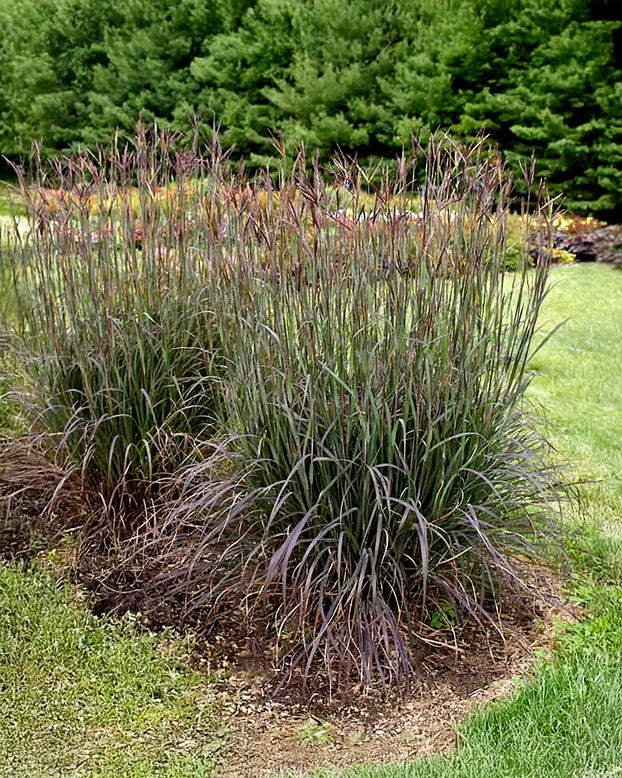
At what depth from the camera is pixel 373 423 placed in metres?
2.26

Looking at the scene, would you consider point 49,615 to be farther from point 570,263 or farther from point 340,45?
point 340,45

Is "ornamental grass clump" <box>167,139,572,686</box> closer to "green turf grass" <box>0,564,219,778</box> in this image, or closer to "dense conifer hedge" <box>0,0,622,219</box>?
"green turf grass" <box>0,564,219,778</box>

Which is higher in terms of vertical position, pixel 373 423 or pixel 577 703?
pixel 373 423

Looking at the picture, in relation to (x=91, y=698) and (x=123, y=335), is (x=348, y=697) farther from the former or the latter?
(x=123, y=335)

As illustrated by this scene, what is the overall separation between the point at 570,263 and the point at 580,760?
9345 mm

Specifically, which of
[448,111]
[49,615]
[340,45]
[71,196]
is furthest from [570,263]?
[49,615]

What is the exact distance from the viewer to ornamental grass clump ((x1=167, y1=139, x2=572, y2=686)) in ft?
7.30

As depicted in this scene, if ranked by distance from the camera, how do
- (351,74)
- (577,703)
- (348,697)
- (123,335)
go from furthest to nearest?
(351,74)
(123,335)
(348,697)
(577,703)

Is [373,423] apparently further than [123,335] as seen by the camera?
No

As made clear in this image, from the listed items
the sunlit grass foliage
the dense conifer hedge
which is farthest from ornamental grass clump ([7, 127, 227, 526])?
the dense conifer hedge

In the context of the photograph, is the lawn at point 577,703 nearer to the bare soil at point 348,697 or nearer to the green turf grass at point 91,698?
the bare soil at point 348,697

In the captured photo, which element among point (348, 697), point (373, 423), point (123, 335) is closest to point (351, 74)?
point (123, 335)

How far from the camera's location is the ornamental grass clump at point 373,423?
7.30ft

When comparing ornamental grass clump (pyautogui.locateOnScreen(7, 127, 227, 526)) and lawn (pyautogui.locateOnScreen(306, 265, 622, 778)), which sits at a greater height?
ornamental grass clump (pyautogui.locateOnScreen(7, 127, 227, 526))
